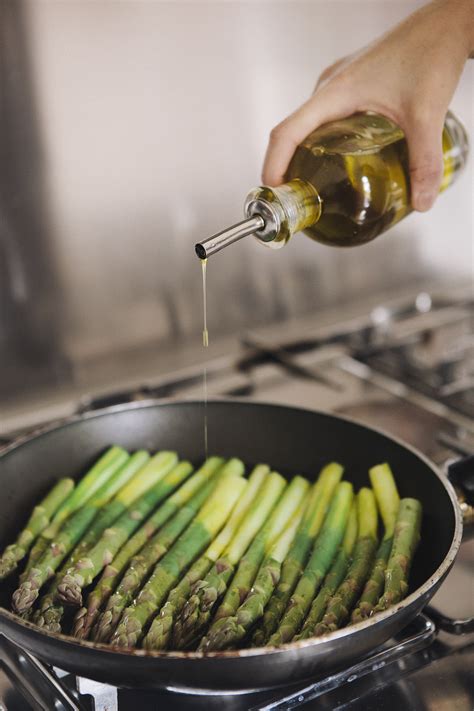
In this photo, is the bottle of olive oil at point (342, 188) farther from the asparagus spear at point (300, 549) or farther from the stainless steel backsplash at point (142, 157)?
the stainless steel backsplash at point (142, 157)

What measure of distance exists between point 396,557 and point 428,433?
0.42 m

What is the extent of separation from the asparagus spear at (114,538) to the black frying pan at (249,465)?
0.23ft

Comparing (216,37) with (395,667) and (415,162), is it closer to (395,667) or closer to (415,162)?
(415,162)

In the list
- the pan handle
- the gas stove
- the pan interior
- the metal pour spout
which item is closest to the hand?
the metal pour spout

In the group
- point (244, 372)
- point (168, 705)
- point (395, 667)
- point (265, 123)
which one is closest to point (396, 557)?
point (395, 667)

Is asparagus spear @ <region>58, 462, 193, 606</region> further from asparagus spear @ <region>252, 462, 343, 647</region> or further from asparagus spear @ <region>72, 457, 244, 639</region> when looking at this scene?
asparagus spear @ <region>252, 462, 343, 647</region>

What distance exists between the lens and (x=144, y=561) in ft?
2.87

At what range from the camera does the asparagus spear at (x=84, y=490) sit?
3.02 feet

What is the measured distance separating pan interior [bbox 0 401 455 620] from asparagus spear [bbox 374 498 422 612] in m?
0.04

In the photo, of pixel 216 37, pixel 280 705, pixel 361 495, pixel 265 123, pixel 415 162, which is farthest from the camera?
pixel 265 123

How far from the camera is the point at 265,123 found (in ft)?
4.83

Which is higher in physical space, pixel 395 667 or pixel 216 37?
pixel 216 37

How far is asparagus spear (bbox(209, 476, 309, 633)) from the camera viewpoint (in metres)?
0.81

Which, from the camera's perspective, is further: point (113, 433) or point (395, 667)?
point (113, 433)
